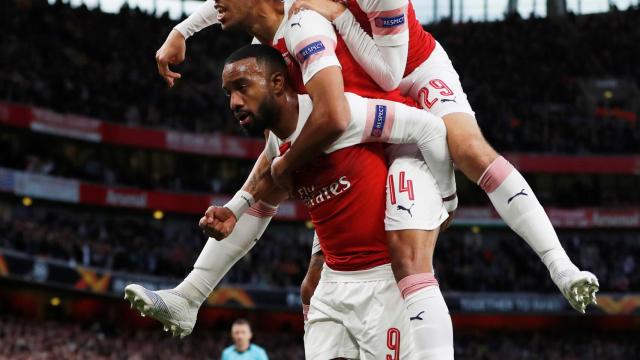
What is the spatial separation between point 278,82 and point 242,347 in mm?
6553

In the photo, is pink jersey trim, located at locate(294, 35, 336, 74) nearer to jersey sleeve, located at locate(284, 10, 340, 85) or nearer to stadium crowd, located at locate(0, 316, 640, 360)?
jersey sleeve, located at locate(284, 10, 340, 85)

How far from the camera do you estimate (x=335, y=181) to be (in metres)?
4.49

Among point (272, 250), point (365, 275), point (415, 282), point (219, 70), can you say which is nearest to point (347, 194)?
point (365, 275)

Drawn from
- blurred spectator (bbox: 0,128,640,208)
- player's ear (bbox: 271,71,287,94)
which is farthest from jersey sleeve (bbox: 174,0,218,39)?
blurred spectator (bbox: 0,128,640,208)

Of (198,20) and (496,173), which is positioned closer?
(496,173)

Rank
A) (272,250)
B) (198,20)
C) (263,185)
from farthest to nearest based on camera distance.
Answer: (272,250), (198,20), (263,185)

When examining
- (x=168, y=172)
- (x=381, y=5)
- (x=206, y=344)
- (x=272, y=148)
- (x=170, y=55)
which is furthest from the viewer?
(x=168, y=172)

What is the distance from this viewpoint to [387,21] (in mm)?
4438

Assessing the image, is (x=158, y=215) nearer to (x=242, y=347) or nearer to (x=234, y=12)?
(x=242, y=347)

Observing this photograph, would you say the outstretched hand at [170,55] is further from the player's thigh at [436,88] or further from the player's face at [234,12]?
the player's thigh at [436,88]

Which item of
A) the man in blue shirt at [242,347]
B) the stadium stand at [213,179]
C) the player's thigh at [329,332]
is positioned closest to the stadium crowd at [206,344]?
the stadium stand at [213,179]

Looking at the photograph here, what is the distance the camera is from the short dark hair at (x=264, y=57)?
436 centimetres

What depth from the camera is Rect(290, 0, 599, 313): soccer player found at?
4383 millimetres

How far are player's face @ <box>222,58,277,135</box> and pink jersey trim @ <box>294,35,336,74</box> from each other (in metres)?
0.20
